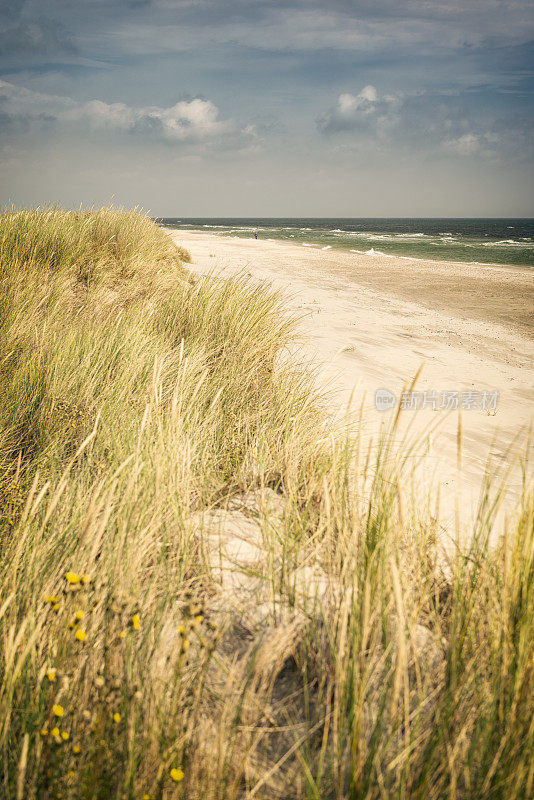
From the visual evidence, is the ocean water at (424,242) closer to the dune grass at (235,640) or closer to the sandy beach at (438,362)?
the sandy beach at (438,362)

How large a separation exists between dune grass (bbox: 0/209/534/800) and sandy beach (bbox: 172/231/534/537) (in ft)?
1.08

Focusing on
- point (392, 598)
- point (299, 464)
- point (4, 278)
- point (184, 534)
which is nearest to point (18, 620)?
point (184, 534)

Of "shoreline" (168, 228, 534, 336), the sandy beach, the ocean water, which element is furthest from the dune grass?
"shoreline" (168, 228, 534, 336)

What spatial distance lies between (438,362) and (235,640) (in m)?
6.31

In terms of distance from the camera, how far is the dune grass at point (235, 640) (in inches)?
39.3

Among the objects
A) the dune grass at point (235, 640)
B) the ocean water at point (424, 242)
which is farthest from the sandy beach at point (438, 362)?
the ocean water at point (424, 242)

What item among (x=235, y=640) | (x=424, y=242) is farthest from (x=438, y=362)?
(x=424, y=242)

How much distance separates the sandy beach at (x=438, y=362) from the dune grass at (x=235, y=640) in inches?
13.0

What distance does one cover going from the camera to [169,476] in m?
1.96

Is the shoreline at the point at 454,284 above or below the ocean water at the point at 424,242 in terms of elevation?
below

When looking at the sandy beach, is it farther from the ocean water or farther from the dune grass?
the ocean water

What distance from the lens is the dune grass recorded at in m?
1.00

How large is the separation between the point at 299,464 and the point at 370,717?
4.98 feet

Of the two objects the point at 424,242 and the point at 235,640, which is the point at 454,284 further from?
the point at 424,242
